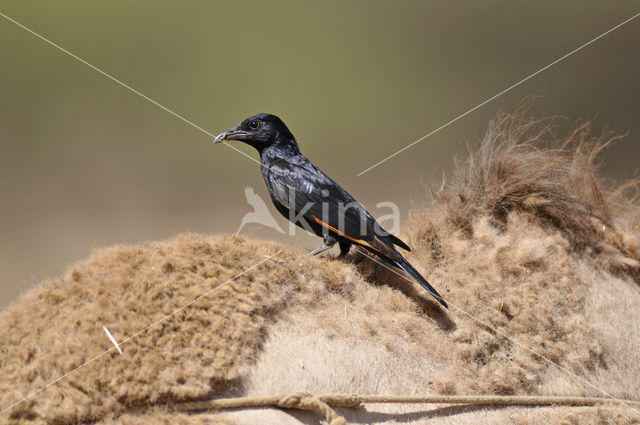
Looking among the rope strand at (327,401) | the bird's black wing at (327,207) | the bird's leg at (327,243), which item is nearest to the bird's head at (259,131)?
the bird's black wing at (327,207)

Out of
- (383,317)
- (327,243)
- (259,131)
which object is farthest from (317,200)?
(383,317)

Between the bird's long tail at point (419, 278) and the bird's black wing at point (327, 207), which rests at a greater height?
the bird's black wing at point (327, 207)

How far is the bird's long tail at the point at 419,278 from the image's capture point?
2262 mm

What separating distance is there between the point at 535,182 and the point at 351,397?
1.47 meters

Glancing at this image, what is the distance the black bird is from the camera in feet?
7.54

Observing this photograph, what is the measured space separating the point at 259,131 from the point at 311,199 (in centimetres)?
38

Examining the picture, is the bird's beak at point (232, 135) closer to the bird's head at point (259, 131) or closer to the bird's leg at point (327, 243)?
the bird's head at point (259, 131)

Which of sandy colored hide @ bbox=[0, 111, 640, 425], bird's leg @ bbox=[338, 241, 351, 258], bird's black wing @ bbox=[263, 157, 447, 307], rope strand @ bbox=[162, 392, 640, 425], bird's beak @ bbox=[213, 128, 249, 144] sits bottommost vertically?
rope strand @ bbox=[162, 392, 640, 425]

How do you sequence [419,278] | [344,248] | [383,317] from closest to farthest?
[383,317], [419,278], [344,248]

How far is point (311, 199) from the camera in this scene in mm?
2389

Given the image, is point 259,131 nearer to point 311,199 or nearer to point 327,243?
point 311,199

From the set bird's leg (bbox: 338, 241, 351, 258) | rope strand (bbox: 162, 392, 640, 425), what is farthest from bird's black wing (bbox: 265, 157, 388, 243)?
rope strand (bbox: 162, 392, 640, 425)

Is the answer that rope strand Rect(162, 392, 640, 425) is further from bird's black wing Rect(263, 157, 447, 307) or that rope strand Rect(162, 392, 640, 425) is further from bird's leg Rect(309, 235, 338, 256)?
bird's leg Rect(309, 235, 338, 256)

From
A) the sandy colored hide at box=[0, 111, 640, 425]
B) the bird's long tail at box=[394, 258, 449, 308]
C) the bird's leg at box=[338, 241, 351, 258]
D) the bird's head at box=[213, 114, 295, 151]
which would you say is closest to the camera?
the sandy colored hide at box=[0, 111, 640, 425]
